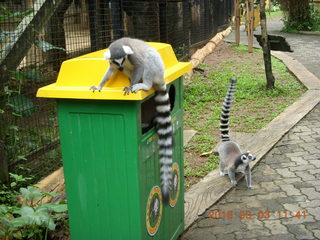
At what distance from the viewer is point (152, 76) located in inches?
109

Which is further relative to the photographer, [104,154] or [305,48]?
[305,48]

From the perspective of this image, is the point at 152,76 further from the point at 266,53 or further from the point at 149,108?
the point at 266,53

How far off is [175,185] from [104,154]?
0.91 m

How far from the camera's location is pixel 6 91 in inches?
148

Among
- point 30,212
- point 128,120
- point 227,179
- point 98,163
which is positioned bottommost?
point 227,179

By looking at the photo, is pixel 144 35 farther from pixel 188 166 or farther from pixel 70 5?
pixel 188 166

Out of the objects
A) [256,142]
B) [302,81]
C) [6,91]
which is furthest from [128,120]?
[302,81]

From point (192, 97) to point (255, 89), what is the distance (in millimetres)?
1495

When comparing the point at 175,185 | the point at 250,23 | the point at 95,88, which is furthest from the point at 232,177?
the point at 250,23

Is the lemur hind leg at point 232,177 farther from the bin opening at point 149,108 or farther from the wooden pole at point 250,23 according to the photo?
the wooden pole at point 250,23

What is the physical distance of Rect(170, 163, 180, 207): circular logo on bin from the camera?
3.28 meters

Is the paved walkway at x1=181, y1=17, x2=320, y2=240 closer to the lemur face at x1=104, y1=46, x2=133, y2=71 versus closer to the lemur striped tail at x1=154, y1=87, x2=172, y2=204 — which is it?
the lemur striped tail at x1=154, y1=87, x2=172, y2=204

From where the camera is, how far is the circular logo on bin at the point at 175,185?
10.8 ft
